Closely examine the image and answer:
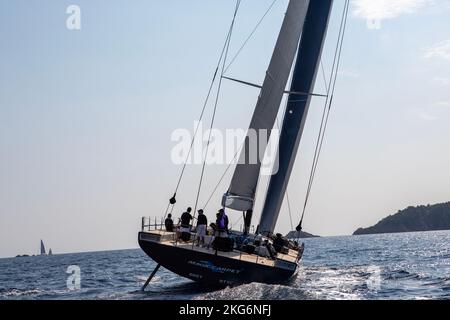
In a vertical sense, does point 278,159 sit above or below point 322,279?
above

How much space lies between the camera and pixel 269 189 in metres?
25.9

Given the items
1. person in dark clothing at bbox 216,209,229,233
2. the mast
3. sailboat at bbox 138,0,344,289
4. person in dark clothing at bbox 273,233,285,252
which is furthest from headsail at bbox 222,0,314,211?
the mast

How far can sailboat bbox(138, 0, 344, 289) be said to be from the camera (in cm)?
1744

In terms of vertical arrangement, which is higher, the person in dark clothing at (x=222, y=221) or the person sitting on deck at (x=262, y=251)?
the person in dark clothing at (x=222, y=221)

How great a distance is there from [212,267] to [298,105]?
10839 mm

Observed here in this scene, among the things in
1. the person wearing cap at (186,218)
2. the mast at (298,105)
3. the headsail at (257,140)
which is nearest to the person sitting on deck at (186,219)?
the person wearing cap at (186,218)

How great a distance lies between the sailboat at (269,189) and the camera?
17.4m

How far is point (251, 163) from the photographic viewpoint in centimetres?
2130

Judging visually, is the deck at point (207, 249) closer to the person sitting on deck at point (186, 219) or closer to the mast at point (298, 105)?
the person sitting on deck at point (186, 219)
